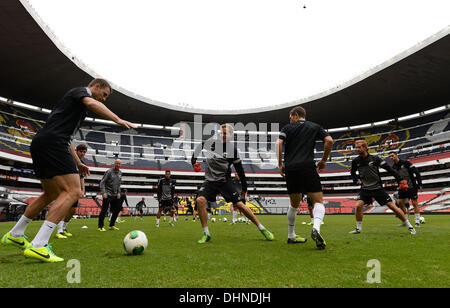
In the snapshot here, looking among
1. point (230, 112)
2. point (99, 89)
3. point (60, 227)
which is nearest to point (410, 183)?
point (99, 89)

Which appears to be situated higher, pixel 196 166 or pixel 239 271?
pixel 196 166

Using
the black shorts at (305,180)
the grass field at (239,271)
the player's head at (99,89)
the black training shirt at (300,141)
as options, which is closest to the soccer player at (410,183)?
the black training shirt at (300,141)

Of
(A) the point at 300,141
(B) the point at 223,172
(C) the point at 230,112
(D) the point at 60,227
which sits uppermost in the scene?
(C) the point at 230,112

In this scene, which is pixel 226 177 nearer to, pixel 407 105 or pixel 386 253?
pixel 386 253

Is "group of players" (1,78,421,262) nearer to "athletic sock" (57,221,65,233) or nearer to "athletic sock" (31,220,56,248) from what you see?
"athletic sock" (31,220,56,248)

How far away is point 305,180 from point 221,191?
1.91 meters

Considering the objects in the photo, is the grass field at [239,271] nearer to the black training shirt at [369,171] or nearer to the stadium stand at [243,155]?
the black training shirt at [369,171]

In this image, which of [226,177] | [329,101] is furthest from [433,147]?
[226,177]

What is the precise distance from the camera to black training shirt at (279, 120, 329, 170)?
14.4 feet

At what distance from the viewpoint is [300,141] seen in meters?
4.48

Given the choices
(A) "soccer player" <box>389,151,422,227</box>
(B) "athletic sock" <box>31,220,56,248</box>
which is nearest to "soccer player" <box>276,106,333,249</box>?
(B) "athletic sock" <box>31,220,56,248</box>

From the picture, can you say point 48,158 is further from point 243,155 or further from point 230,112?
point 243,155

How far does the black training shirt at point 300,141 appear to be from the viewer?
438 cm

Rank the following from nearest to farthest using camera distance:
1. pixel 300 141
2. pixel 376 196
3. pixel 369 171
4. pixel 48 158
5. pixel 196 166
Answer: pixel 48 158, pixel 300 141, pixel 196 166, pixel 376 196, pixel 369 171
